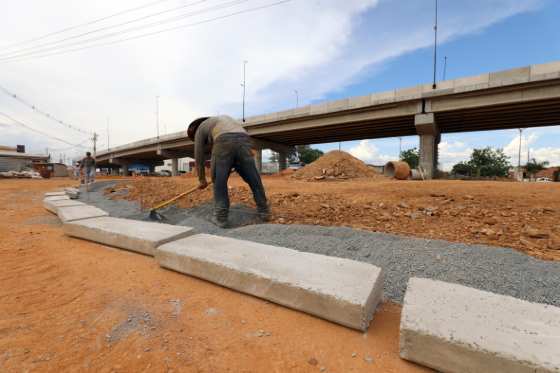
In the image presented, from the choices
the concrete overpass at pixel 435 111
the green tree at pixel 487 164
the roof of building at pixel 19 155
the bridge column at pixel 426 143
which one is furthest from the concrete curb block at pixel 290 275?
the roof of building at pixel 19 155

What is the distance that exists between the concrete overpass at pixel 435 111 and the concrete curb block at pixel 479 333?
564 inches

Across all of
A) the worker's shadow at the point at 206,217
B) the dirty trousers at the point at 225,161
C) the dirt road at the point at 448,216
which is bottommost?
the worker's shadow at the point at 206,217

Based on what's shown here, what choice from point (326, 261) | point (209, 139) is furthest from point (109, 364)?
point (209, 139)

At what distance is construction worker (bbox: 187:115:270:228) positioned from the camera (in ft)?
13.2

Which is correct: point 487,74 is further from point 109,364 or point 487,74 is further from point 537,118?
point 109,364

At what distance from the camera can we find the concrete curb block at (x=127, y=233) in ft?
8.47

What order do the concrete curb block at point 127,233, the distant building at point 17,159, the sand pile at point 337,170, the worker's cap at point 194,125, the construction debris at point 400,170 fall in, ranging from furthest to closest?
1. the distant building at point 17,159
2. the sand pile at point 337,170
3. the construction debris at point 400,170
4. the worker's cap at point 194,125
5. the concrete curb block at point 127,233

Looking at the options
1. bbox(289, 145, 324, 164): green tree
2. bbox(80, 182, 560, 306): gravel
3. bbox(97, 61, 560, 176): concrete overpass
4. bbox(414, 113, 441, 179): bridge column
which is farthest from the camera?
bbox(289, 145, 324, 164): green tree

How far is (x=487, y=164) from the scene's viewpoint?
34.5 m

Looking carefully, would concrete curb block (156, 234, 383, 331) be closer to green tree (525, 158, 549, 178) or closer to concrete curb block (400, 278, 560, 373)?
concrete curb block (400, 278, 560, 373)

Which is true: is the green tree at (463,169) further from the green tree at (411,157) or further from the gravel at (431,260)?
the gravel at (431,260)

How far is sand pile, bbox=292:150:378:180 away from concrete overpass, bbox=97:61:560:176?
2973mm

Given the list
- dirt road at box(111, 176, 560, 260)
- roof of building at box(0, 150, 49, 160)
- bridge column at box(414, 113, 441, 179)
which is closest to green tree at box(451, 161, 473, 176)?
bridge column at box(414, 113, 441, 179)

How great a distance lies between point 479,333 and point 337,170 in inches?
563
